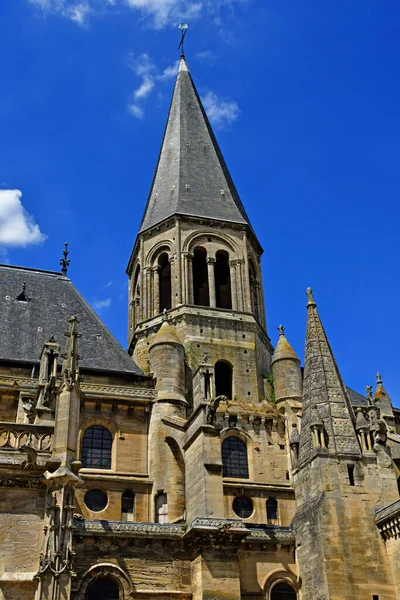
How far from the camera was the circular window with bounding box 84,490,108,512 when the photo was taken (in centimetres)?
2427

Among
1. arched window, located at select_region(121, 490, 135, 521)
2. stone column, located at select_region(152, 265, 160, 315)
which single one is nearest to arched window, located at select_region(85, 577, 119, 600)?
arched window, located at select_region(121, 490, 135, 521)

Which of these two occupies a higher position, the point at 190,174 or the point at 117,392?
the point at 190,174

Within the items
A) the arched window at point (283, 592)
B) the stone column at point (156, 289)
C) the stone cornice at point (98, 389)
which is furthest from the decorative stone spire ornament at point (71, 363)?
the stone column at point (156, 289)

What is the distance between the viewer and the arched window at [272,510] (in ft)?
84.6

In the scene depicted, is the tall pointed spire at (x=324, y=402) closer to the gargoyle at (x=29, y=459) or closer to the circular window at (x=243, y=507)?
the circular window at (x=243, y=507)

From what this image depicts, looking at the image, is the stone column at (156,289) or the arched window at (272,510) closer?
the arched window at (272,510)

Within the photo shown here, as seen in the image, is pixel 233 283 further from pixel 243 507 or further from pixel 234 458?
pixel 243 507

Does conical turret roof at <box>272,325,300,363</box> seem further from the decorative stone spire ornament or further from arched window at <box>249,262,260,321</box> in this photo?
the decorative stone spire ornament

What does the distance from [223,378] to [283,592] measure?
1219 cm

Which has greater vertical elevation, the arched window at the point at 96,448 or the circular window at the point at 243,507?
the arched window at the point at 96,448

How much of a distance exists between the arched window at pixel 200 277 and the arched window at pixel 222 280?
0.54 metres

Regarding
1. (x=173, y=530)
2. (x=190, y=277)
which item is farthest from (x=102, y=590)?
(x=190, y=277)

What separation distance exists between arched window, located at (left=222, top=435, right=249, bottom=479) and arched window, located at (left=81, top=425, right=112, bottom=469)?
449 cm

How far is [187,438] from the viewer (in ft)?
74.4
